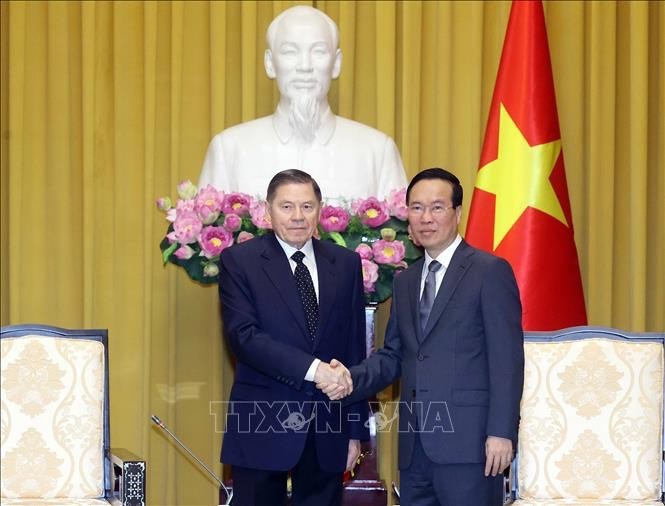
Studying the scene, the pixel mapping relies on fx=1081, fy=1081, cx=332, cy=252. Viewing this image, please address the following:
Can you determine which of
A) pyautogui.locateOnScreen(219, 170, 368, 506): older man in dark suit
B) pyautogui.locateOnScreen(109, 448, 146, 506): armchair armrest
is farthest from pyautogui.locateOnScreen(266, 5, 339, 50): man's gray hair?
pyautogui.locateOnScreen(109, 448, 146, 506): armchair armrest

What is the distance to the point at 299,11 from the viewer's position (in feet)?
15.0

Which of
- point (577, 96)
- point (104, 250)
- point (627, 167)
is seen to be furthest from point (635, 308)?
point (104, 250)

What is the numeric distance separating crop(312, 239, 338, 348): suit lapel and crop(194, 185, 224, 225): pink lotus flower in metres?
0.60

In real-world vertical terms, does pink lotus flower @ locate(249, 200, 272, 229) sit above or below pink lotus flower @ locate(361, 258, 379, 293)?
above

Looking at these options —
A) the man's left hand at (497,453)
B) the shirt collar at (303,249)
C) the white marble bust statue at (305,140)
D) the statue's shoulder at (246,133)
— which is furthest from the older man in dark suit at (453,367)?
the statue's shoulder at (246,133)

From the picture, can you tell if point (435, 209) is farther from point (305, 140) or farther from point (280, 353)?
point (305, 140)

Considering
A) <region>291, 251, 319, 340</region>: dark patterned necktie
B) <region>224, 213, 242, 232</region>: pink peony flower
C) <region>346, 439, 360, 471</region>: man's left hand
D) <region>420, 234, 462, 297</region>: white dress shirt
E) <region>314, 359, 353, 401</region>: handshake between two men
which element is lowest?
<region>346, 439, 360, 471</region>: man's left hand

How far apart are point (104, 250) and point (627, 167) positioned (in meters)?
2.60

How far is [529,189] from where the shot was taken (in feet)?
15.2

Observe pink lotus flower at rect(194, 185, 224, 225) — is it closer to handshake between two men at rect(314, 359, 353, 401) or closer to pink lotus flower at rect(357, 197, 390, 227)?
pink lotus flower at rect(357, 197, 390, 227)

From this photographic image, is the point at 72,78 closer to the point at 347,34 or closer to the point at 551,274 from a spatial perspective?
the point at 347,34

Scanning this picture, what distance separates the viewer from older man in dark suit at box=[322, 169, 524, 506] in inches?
122

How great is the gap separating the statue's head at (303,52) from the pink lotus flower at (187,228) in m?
0.90

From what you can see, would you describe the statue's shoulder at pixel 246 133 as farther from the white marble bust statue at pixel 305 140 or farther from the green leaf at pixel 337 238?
the green leaf at pixel 337 238
